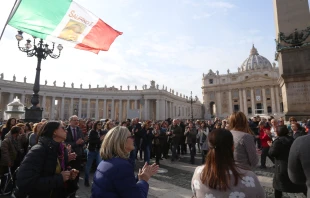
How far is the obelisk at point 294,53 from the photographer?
26.3 feet

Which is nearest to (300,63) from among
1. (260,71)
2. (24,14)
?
(24,14)

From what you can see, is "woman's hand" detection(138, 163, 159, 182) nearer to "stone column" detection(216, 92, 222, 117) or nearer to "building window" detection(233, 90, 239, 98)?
"stone column" detection(216, 92, 222, 117)

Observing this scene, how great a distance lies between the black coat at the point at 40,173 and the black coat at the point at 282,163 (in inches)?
155

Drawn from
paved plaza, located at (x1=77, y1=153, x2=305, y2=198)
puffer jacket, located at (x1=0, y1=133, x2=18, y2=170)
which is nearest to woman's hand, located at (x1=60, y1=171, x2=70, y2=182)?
paved plaza, located at (x1=77, y1=153, x2=305, y2=198)

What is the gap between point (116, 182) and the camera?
69.4 inches

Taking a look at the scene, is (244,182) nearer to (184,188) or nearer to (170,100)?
(184,188)

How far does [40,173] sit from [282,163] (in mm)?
4247

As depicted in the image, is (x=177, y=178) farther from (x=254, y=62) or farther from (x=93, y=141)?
(x=254, y=62)

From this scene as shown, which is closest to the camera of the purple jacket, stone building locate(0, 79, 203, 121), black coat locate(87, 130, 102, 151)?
the purple jacket

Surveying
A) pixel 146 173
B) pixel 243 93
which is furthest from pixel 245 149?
pixel 243 93

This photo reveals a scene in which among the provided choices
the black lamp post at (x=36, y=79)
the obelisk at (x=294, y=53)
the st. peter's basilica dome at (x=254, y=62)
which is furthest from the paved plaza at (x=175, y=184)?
the st. peter's basilica dome at (x=254, y=62)

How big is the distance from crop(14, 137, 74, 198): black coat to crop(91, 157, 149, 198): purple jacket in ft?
2.52

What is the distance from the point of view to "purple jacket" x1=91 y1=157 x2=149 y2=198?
1.76 m

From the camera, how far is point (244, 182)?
1.59 metres
